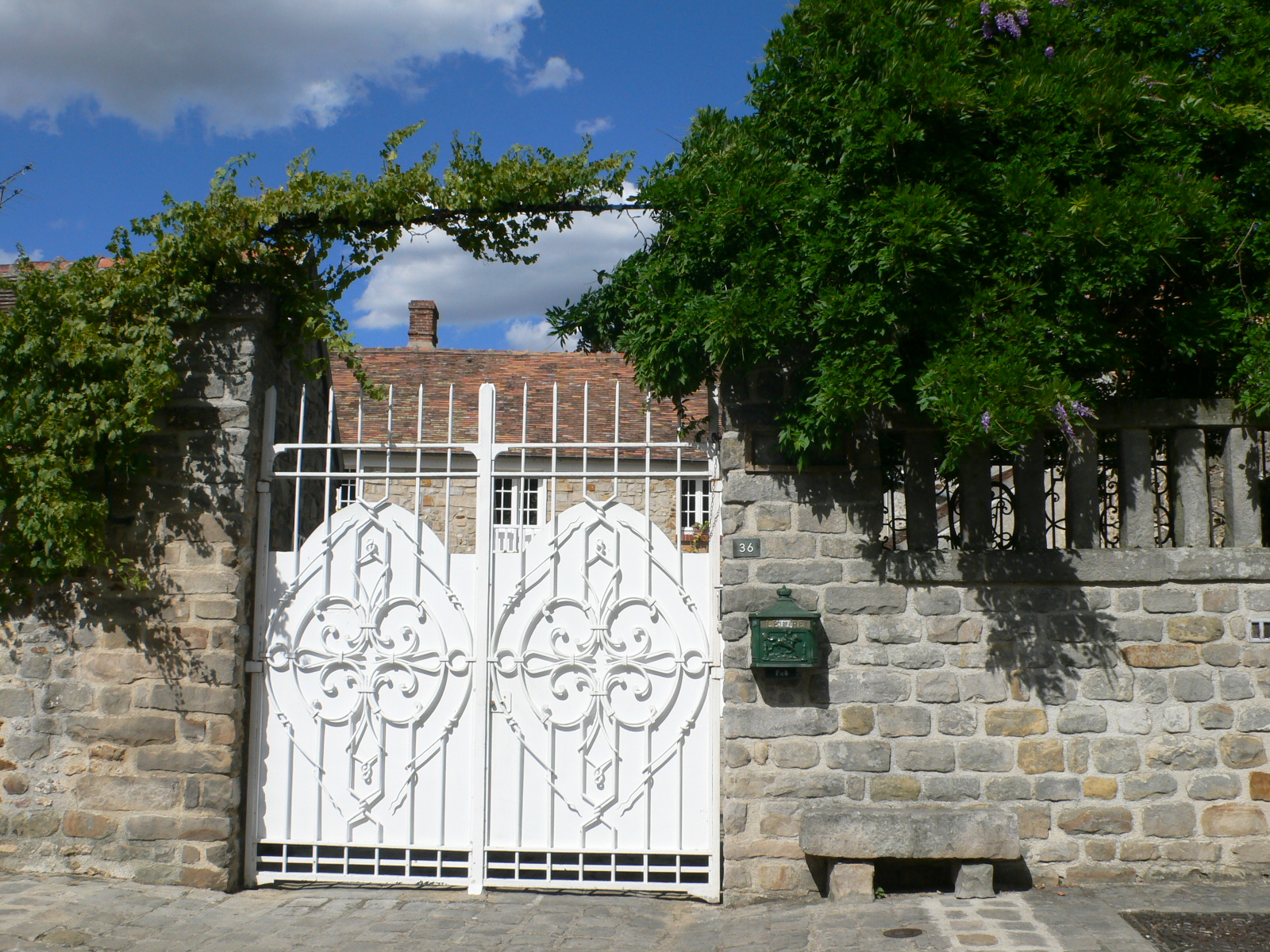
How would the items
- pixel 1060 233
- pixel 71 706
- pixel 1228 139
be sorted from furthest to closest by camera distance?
pixel 71 706, pixel 1228 139, pixel 1060 233

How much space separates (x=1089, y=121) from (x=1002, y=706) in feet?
9.03

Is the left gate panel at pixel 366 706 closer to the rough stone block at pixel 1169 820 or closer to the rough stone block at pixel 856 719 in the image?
the rough stone block at pixel 856 719

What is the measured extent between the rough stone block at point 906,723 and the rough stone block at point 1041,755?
462 millimetres

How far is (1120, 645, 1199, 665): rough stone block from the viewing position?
4.50m

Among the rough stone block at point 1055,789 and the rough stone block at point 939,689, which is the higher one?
the rough stone block at point 939,689

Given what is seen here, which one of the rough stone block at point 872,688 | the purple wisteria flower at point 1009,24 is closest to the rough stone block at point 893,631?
the rough stone block at point 872,688

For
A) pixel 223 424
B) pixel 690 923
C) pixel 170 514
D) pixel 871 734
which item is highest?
pixel 223 424

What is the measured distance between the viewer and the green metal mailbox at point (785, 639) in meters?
4.40

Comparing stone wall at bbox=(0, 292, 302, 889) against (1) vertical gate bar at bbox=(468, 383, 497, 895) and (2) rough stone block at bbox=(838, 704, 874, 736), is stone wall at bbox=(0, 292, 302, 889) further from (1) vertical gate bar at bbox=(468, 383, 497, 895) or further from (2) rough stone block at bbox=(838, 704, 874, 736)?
(2) rough stone block at bbox=(838, 704, 874, 736)

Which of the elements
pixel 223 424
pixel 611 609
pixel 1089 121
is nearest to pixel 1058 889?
pixel 611 609

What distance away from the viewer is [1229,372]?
4555mm

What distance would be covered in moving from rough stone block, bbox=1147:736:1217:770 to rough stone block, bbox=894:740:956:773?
96cm

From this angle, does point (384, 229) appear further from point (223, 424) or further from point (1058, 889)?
point (1058, 889)

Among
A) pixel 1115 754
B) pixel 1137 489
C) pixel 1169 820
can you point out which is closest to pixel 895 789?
pixel 1115 754
